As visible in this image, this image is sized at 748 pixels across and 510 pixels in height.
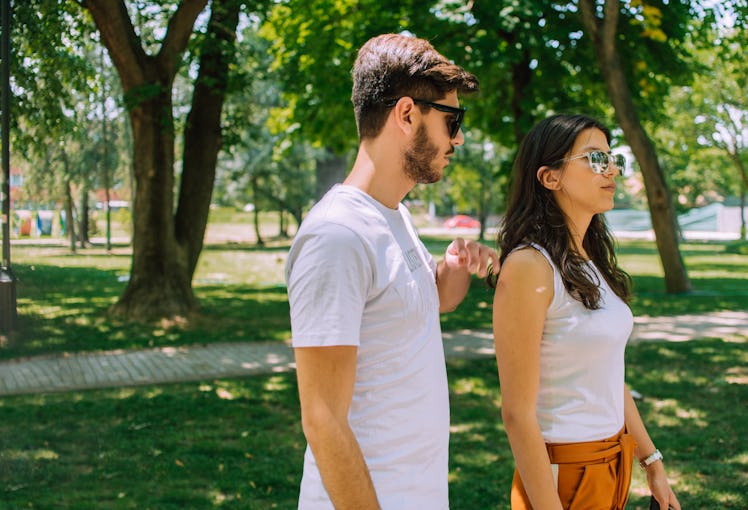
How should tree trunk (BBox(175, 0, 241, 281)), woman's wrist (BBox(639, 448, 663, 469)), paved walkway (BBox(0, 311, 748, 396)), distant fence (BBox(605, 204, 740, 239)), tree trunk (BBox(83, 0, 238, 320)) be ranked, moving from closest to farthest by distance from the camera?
woman's wrist (BBox(639, 448, 663, 469)) → paved walkway (BBox(0, 311, 748, 396)) → tree trunk (BBox(83, 0, 238, 320)) → tree trunk (BBox(175, 0, 241, 281)) → distant fence (BBox(605, 204, 740, 239))

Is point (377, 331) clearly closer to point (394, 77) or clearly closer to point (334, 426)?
point (334, 426)

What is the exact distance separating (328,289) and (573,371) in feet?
3.15

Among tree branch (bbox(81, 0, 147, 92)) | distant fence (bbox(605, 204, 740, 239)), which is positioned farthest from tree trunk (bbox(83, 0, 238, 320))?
distant fence (bbox(605, 204, 740, 239))

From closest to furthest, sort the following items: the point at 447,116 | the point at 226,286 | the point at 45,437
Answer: the point at 447,116 < the point at 45,437 < the point at 226,286

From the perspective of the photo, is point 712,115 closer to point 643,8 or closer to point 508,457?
point 643,8

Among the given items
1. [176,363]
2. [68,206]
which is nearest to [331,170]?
[176,363]

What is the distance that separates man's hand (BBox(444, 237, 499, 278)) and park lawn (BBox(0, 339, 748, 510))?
296 centimetres

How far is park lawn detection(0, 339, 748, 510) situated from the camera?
5.07 metres

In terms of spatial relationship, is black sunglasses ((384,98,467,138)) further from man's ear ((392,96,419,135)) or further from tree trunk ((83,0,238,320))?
tree trunk ((83,0,238,320))

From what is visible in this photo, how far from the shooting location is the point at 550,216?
2553mm

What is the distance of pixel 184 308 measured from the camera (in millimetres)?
12320

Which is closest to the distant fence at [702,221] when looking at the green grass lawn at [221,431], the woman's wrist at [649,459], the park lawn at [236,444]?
the green grass lawn at [221,431]

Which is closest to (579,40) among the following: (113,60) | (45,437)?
(113,60)

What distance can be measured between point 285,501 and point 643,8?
10.6 metres
